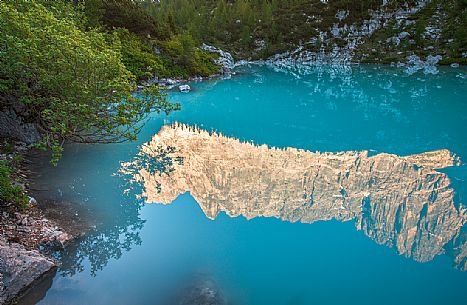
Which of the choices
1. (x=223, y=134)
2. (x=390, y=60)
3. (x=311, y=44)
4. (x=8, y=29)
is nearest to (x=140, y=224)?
(x=8, y=29)

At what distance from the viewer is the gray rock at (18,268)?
889 centimetres

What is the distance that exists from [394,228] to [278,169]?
7031 millimetres

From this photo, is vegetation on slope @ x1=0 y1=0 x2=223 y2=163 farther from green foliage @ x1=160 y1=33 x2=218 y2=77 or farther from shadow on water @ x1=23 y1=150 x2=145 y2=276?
green foliage @ x1=160 y1=33 x2=218 y2=77

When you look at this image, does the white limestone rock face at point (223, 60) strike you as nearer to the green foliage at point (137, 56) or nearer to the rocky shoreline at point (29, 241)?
the green foliage at point (137, 56)

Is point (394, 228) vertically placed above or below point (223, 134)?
below

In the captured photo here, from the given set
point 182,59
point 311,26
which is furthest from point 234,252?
point 311,26

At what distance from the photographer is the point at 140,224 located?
13648mm

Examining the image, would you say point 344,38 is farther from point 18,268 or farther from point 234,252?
point 18,268

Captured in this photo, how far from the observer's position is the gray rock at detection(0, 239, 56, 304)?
8.89 metres

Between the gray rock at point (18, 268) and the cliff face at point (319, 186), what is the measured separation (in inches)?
245

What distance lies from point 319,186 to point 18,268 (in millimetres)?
12427

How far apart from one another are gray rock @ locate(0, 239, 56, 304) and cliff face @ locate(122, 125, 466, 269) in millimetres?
6235

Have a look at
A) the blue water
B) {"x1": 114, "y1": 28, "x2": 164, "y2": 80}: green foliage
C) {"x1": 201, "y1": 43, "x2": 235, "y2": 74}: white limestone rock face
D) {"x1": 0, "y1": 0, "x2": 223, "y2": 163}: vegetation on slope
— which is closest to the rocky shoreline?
the blue water

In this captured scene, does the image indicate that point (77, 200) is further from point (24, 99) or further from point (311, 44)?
point (311, 44)
